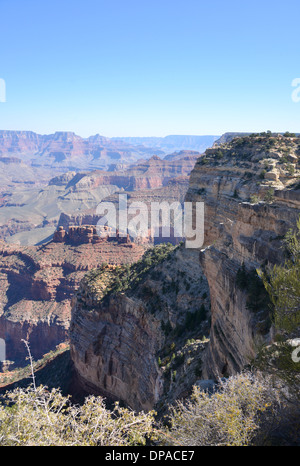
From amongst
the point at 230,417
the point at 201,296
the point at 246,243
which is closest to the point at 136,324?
the point at 201,296

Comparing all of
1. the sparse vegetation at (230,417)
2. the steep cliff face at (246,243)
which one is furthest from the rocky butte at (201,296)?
the sparse vegetation at (230,417)

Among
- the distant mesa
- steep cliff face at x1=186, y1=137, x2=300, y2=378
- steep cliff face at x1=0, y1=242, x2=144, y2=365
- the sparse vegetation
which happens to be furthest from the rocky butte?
the distant mesa

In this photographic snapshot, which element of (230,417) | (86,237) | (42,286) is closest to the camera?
(230,417)

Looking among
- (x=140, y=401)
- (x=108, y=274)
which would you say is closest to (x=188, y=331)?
(x=140, y=401)

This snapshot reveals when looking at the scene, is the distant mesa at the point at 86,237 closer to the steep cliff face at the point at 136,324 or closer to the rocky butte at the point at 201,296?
the rocky butte at the point at 201,296

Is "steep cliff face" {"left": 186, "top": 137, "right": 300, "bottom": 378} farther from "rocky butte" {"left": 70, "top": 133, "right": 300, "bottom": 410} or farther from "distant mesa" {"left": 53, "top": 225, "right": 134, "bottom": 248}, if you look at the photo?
"distant mesa" {"left": 53, "top": 225, "right": 134, "bottom": 248}

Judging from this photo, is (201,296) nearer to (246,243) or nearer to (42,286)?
(246,243)
